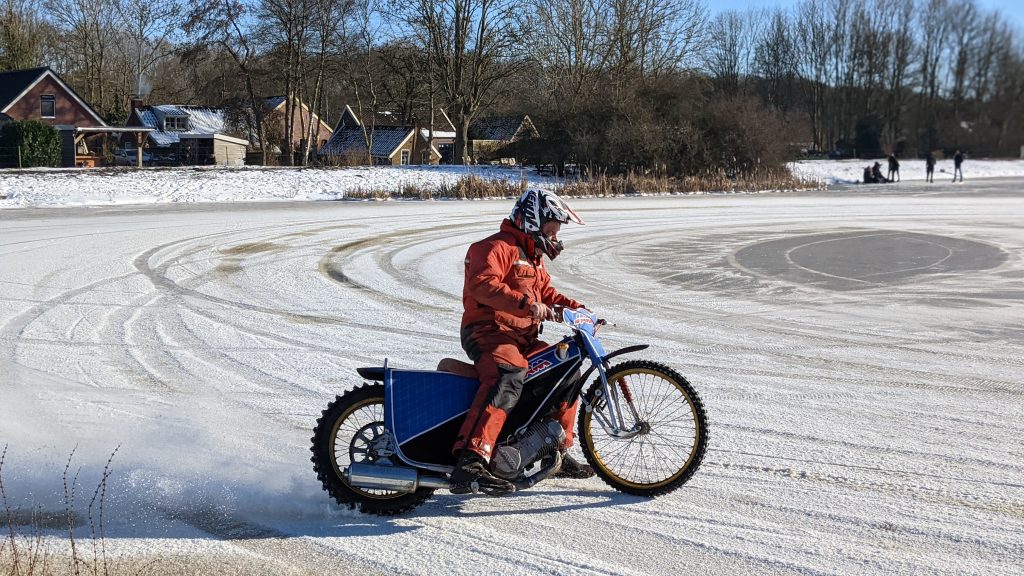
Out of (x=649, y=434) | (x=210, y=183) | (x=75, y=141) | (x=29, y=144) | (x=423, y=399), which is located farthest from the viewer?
(x=75, y=141)

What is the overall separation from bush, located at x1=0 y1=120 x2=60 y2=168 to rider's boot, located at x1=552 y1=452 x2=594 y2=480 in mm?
47744

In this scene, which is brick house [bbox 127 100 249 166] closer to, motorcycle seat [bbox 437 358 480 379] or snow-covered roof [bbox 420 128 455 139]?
snow-covered roof [bbox 420 128 455 139]

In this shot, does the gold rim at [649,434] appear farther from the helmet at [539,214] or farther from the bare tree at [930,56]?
the bare tree at [930,56]

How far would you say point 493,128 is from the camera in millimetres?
72438

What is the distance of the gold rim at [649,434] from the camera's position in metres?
5.28

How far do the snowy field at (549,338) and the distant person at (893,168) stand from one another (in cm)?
3988

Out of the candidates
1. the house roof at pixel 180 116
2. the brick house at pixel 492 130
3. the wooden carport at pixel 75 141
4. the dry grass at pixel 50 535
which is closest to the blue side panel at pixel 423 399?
the dry grass at pixel 50 535

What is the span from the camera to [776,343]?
946cm

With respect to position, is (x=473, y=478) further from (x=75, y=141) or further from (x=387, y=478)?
(x=75, y=141)

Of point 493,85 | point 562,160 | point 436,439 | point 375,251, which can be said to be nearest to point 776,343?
point 436,439

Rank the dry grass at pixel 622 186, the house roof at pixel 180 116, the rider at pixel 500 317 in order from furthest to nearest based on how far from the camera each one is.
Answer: the house roof at pixel 180 116 → the dry grass at pixel 622 186 → the rider at pixel 500 317

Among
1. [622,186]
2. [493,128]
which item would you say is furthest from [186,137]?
[622,186]

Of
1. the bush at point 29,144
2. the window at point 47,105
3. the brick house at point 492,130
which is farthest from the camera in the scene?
the brick house at point 492,130

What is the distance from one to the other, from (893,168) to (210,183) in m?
38.1
